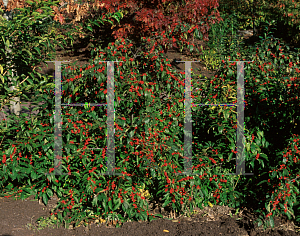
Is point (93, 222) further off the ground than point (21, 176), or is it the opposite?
point (21, 176)

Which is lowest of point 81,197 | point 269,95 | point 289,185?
point 81,197

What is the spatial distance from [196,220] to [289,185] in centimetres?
105

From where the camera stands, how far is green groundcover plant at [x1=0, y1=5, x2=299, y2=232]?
3082mm

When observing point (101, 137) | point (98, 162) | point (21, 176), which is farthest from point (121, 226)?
point (21, 176)

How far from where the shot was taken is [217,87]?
3.44m

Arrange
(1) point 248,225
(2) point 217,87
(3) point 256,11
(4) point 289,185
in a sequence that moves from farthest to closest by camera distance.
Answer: (3) point 256,11 → (2) point 217,87 → (1) point 248,225 → (4) point 289,185

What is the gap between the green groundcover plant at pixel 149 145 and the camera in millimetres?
3082

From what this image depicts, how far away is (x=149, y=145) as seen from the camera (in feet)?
10.1

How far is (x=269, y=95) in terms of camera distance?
3.36m

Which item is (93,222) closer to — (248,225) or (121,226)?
(121,226)

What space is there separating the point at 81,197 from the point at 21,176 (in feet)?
2.18

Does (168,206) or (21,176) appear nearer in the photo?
(21,176)

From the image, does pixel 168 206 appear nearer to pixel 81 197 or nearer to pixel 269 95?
pixel 81 197

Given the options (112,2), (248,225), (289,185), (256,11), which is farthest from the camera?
(256,11)
